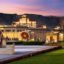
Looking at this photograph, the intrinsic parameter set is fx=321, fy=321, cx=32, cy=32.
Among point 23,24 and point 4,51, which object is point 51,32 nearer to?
point 23,24

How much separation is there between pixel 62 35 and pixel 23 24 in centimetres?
215

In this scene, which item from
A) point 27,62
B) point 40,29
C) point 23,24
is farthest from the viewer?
point 23,24

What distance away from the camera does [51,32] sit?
46.9ft

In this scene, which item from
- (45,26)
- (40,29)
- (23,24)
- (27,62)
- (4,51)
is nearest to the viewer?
(27,62)

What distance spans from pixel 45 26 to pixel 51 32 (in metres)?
0.79

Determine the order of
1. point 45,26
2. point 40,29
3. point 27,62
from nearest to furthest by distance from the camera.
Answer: point 27,62 < point 40,29 < point 45,26

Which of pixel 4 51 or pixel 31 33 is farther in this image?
pixel 31 33

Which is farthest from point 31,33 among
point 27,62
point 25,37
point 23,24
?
point 27,62

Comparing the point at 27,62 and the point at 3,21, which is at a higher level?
the point at 3,21

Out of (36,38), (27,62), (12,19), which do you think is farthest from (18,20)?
(27,62)

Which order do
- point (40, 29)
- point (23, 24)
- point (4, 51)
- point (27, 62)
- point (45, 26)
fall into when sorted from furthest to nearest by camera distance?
point (23, 24), point (45, 26), point (40, 29), point (4, 51), point (27, 62)

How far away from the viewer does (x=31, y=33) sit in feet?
47.9

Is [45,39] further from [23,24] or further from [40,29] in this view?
[23,24]

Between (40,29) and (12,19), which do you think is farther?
(12,19)
